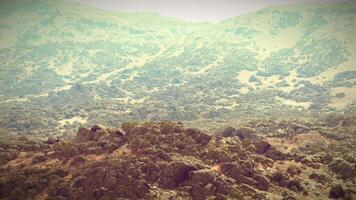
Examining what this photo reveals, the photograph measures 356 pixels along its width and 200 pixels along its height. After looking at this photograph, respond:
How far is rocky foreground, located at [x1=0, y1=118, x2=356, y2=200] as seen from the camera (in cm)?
4638

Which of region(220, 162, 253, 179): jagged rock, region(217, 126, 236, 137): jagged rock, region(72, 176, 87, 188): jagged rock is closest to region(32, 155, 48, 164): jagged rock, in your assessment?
region(72, 176, 87, 188): jagged rock

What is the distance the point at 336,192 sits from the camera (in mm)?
51375

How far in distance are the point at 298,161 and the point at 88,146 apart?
104 ft

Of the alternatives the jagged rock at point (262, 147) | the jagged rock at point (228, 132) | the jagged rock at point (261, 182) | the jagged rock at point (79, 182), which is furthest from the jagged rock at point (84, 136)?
the jagged rock at point (228, 132)

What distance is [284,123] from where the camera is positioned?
107625 millimetres

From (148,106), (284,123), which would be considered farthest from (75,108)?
(284,123)

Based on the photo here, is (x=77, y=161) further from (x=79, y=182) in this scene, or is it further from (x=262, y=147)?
(x=262, y=147)

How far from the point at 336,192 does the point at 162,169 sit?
22.8m

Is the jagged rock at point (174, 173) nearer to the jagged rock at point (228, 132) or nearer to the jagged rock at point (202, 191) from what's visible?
the jagged rock at point (202, 191)

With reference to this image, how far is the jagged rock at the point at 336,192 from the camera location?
5138 centimetres

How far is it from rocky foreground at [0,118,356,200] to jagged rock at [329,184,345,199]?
0.12m

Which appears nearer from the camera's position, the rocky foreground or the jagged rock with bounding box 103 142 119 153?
the rocky foreground

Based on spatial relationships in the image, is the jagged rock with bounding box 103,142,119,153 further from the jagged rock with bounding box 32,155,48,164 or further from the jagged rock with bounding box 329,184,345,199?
the jagged rock with bounding box 329,184,345,199

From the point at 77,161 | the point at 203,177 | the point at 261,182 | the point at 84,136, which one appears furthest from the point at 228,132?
the point at 77,161
